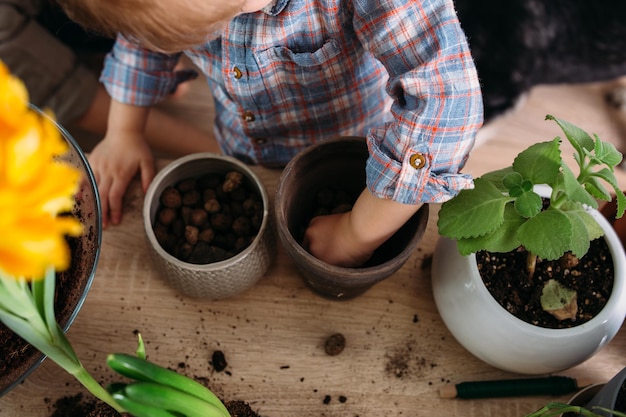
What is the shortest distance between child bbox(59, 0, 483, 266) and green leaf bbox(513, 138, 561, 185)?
0.16 feet

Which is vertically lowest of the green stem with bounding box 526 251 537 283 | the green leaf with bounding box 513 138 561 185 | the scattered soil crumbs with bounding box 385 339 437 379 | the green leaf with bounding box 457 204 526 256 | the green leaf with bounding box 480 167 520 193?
the scattered soil crumbs with bounding box 385 339 437 379

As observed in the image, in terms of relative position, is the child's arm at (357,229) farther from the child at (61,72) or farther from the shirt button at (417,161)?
the child at (61,72)

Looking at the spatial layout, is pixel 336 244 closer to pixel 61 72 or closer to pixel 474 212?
pixel 474 212

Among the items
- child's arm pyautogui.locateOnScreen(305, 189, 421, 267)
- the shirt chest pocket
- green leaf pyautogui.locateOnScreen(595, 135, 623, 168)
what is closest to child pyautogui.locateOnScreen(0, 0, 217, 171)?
the shirt chest pocket

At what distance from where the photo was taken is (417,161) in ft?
1.71

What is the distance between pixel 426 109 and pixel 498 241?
13cm

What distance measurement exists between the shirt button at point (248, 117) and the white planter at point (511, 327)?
0.29 meters

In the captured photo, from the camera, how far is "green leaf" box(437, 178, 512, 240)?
47 cm

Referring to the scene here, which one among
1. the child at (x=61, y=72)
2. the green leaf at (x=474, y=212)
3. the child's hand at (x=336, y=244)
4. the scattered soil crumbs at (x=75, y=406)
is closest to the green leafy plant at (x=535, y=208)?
the green leaf at (x=474, y=212)

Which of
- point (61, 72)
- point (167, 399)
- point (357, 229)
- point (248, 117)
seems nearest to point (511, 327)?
point (357, 229)

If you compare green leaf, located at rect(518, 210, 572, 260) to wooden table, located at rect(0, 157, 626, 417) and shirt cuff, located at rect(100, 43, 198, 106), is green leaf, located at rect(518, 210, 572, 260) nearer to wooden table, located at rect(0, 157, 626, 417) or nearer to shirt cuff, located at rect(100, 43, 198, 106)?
wooden table, located at rect(0, 157, 626, 417)

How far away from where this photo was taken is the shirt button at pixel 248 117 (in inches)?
28.5

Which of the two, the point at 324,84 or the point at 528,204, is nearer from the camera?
the point at 528,204

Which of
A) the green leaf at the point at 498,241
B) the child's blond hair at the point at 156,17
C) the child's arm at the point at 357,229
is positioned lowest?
the child's arm at the point at 357,229
